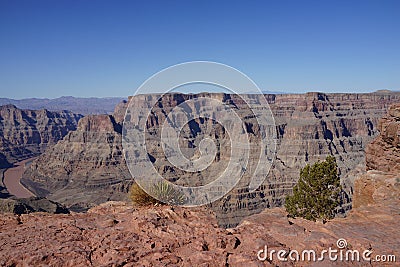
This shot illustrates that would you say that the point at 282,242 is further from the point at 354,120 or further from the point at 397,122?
the point at 354,120

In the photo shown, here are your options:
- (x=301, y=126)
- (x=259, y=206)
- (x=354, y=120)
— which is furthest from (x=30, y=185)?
(x=354, y=120)

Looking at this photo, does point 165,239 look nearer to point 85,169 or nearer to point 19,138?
point 85,169

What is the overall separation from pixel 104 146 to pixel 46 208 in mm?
92975

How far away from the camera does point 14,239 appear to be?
582 centimetres

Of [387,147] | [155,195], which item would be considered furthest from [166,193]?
[387,147]

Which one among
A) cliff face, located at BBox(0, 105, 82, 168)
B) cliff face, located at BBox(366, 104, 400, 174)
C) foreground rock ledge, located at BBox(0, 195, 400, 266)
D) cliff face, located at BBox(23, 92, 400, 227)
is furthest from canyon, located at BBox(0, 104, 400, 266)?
cliff face, located at BBox(0, 105, 82, 168)

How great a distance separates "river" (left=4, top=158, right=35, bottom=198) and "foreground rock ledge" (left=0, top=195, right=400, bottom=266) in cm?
10324

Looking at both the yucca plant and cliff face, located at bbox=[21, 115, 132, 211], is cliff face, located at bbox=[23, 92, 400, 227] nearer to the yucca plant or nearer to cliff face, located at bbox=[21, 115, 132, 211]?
cliff face, located at bbox=[21, 115, 132, 211]

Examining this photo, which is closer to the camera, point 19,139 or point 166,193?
point 166,193

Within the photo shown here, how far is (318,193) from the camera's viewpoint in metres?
14.4

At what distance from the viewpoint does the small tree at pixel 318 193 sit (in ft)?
45.8

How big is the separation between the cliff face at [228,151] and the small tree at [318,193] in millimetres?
44983

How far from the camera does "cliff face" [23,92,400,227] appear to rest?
243 ft

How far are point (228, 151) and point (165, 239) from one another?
79.7 m
